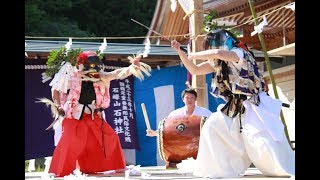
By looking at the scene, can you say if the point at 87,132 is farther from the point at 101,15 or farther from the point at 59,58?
the point at 101,15

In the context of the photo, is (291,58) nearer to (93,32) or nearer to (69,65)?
(69,65)

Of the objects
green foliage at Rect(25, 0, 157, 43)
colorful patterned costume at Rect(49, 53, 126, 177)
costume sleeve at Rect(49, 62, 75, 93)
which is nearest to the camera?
colorful patterned costume at Rect(49, 53, 126, 177)

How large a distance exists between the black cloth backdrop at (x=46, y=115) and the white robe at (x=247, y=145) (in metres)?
5.32

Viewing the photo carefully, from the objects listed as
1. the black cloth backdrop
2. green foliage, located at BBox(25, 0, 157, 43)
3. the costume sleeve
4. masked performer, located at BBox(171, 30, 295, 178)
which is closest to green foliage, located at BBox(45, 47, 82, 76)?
the costume sleeve

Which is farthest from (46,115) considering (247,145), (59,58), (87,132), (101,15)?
(101,15)

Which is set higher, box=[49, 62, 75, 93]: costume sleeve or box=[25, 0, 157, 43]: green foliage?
box=[25, 0, 157, 43]: green foliage

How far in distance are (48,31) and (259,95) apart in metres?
13.4

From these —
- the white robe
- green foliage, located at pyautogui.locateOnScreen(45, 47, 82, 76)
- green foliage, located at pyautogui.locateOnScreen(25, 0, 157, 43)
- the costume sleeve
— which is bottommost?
the white robe

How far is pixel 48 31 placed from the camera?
18.1 m

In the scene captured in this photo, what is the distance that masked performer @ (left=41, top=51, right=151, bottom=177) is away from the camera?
6.43 m

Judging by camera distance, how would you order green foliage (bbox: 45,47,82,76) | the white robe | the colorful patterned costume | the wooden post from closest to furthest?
1. the white robe
2. the colorful patterned costume
3. green foliage (bbox: 45,47,82,76)
4. the wooden post

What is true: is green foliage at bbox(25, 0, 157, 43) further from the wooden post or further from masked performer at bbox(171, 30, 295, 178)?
masked performer at bbox(171, 30, 295, 178)
